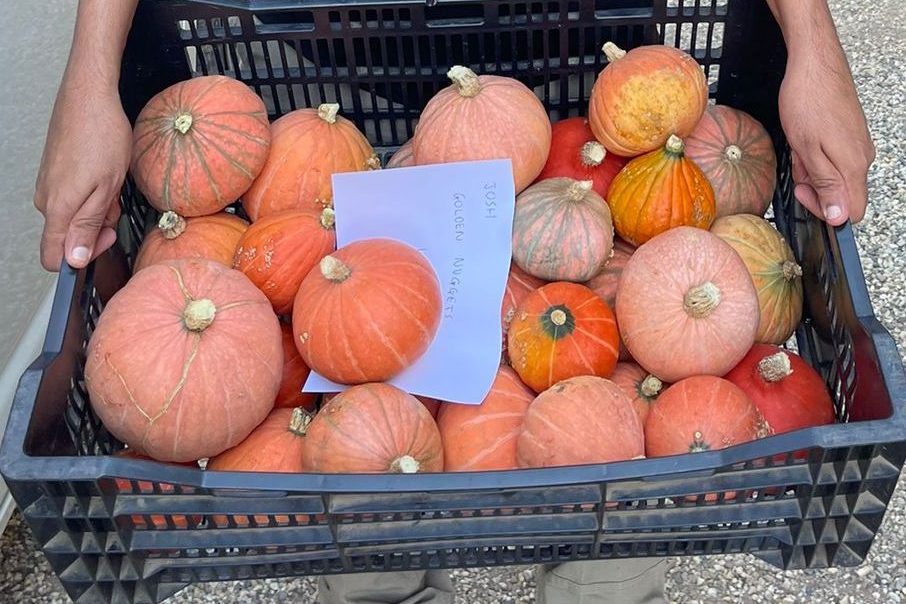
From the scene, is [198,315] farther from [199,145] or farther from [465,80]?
[465,80]

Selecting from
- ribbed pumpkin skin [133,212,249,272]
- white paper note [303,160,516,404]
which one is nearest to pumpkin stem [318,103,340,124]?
white paper note [303,160,516,404]

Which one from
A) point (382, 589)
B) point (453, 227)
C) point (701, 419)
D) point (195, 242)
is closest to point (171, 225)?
point (195, 242)

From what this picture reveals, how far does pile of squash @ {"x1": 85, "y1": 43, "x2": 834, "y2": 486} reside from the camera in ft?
3.93

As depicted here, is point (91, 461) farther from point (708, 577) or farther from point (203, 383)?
point (708, 577)

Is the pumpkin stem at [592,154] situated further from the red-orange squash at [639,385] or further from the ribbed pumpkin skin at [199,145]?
the ribbed pumpkin skin at [199,145]

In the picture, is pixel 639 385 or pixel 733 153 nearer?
pixel 639 385

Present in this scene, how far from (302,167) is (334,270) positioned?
0.96 ft

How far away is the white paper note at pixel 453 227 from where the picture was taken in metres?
1.36

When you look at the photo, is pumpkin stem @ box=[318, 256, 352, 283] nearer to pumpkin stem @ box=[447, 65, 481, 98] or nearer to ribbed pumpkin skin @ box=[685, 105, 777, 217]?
pumpkin stem @ box=[447, 65, 481, 98]

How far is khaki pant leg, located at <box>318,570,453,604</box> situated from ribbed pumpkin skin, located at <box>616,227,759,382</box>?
22.8 inches

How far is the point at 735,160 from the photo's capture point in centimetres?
A: 150

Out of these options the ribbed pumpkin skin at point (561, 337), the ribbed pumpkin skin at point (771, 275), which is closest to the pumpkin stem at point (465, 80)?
the ribbed pumpkin skin at point (561, 337)

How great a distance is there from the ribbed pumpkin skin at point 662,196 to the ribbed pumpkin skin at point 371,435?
1.45 ft

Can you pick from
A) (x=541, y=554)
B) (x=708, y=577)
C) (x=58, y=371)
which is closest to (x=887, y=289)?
(x=708, y=577)
